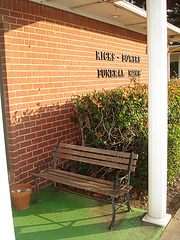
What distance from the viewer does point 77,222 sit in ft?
11.3

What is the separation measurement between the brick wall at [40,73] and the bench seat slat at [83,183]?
604 mm

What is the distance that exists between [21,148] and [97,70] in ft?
9.23

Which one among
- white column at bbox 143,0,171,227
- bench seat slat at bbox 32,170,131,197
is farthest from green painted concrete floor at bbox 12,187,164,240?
bench seat slat at bbox 32,170,131,197

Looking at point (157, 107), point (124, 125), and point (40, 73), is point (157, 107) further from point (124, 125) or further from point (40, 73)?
point (40, 73)

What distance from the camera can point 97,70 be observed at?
610 centimetres

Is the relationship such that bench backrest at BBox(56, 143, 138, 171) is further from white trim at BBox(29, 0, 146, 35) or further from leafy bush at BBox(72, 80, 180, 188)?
white trim at BBox(29, 0, 146, 35)

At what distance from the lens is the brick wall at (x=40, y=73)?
3.96 meters

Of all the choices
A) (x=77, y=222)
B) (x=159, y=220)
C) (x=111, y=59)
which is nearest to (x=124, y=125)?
(x=159, y=220)

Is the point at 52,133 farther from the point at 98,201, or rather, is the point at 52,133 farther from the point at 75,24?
A: the point at 75,24

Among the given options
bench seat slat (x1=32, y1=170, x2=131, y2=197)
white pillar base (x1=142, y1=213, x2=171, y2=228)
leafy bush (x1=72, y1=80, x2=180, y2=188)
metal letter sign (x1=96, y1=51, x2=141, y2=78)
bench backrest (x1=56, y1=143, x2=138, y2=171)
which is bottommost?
white pillar base (x1=142, y1=213, x2=171, y2=228)

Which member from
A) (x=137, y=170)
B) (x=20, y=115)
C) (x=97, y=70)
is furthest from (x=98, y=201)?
(x=97, y=70)

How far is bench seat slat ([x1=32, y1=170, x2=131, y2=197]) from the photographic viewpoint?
3.41m

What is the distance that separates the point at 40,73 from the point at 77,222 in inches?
97.0

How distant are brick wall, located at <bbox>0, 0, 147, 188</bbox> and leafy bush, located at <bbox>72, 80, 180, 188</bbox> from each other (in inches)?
24.5
